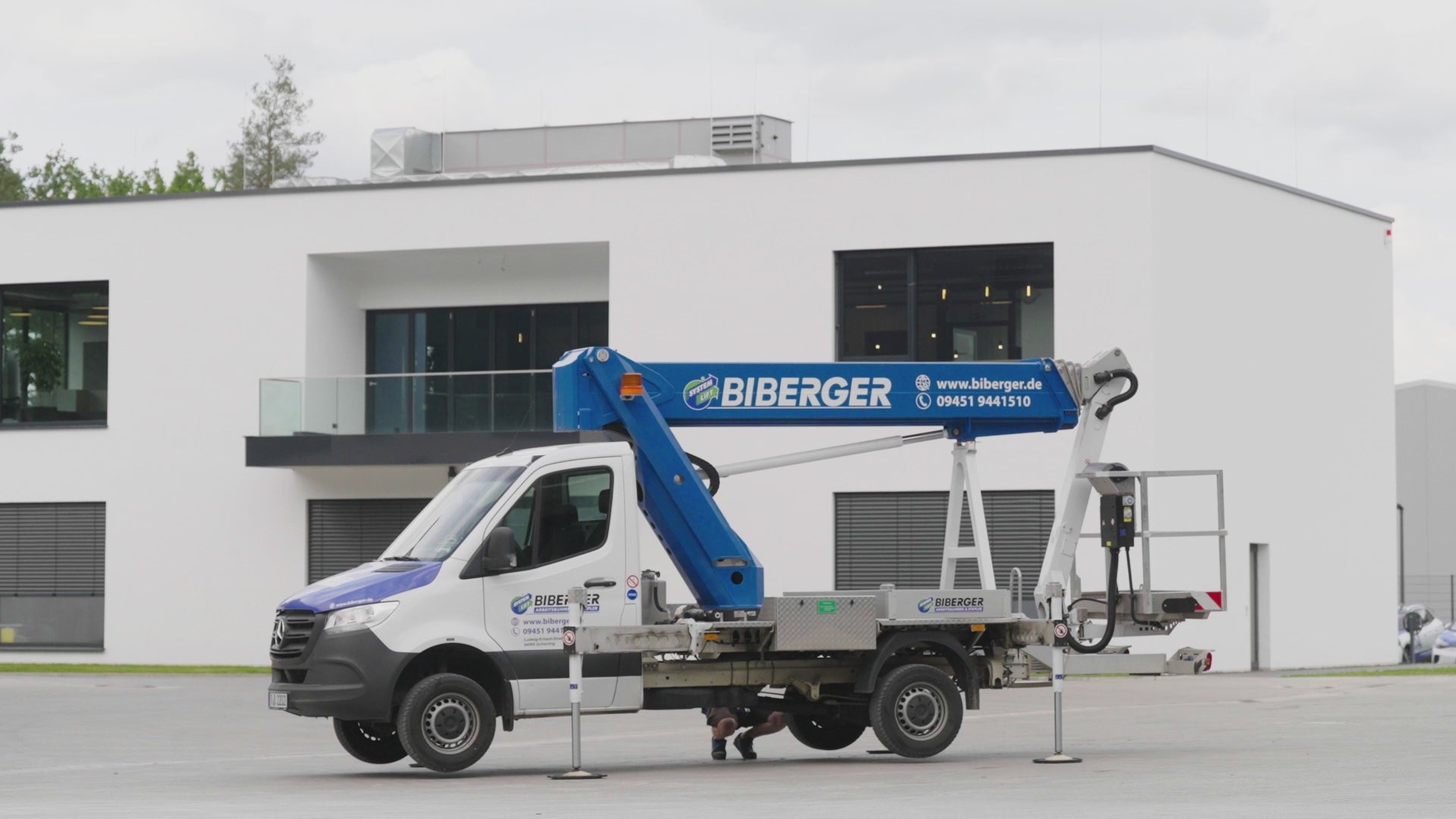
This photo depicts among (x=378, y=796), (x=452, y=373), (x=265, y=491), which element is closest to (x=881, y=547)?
(x=452, y=373)

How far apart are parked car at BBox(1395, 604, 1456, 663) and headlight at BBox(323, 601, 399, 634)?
96.4 ft

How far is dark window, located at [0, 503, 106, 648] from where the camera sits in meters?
37.1

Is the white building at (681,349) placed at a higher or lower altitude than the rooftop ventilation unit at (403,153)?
lower

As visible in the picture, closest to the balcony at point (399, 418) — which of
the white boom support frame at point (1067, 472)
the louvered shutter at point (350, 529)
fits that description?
the louvered shutter at point (350, 529)

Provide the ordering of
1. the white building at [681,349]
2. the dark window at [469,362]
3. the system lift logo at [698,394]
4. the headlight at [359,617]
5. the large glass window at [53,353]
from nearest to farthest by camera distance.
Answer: the headlight at [359,617] → the system lift logo at [698,394] → the white building at [681,349] → the dark window at [469,362] → the large glass window at [53,353]

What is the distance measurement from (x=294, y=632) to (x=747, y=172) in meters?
19.4

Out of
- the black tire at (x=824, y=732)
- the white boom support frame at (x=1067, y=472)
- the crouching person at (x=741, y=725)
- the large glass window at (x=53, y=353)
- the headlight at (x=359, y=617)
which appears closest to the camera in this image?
the headlight at (x=359, y=617)

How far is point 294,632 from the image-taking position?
1575 cm

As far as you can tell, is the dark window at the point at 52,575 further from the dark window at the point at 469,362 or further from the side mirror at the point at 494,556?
the side mirror at the point at 494,556

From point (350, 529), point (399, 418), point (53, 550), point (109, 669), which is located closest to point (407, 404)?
A: point (399, 418)

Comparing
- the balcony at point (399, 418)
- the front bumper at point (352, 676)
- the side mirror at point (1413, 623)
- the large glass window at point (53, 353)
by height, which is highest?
the large glass window at point (53, 353)

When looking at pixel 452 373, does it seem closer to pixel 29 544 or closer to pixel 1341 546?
pixel 29 544

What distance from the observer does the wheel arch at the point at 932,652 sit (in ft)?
53.9

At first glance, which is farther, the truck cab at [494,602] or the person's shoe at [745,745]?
the person's shoe at [745,745]
